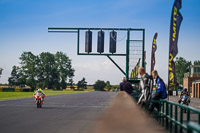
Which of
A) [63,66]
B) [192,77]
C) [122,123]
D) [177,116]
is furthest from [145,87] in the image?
[63,66]

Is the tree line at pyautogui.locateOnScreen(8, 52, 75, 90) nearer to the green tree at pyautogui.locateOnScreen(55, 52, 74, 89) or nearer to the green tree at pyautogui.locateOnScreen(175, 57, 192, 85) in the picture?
the green tree at pyautogui.locateOnScreen(55, 52, 74, 89)

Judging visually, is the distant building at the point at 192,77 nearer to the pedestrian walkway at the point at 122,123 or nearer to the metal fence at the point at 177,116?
the metal fence at the point at 177,116

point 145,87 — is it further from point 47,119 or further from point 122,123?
point 122,123

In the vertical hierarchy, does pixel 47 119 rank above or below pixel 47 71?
below

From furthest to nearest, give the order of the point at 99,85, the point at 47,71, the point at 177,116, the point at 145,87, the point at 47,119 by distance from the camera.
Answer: the point at 99,85, the point at 47,71, the point at 47,119, the point at 145,87, the point at 177,116

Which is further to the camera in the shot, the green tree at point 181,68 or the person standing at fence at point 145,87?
the green tree at point 181,68

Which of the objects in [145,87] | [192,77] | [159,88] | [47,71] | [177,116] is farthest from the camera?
[47,71]

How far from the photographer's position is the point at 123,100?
6.71 feet

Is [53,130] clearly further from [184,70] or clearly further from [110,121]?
[184,70]

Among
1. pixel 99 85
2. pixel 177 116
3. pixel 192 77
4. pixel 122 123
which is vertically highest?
pixel 192 77

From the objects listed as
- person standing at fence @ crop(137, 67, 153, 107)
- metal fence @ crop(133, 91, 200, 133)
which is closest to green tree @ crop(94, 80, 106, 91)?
metal fence @ crop(133, 91, 200, 133)

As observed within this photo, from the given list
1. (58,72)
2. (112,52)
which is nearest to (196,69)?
(58,72)

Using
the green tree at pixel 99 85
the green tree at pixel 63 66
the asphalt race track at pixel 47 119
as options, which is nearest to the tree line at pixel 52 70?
the green tree at pixel 63 66

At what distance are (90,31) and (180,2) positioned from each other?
9116mm
